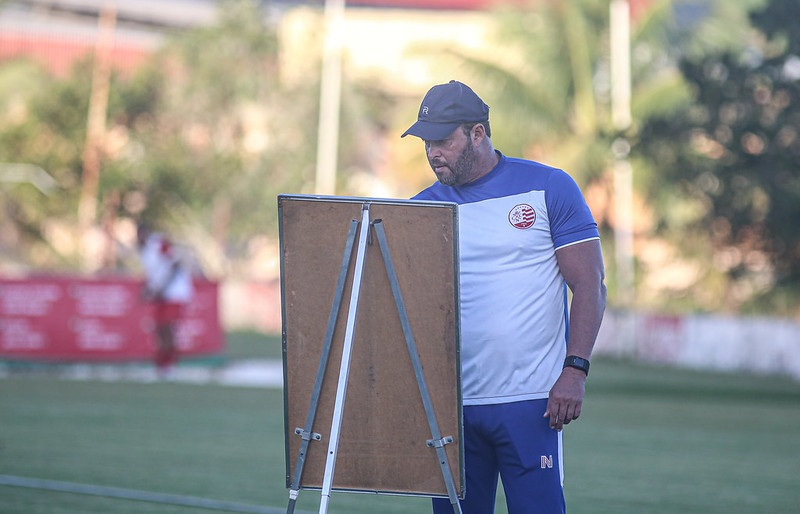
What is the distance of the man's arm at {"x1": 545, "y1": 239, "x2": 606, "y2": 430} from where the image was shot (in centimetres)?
548

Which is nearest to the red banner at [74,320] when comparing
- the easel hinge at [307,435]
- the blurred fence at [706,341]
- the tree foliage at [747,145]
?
the tree foliage at [747,145]

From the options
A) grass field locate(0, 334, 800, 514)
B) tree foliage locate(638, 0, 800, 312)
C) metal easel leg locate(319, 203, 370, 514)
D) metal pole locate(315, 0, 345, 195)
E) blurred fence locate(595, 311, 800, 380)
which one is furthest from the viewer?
metal pole locate(315, 0, 345, 195)

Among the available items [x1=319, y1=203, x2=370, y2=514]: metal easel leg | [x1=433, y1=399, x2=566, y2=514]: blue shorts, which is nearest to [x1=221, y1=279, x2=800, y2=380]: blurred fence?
[x1=433, y1=399, x2=566, y2=514]: blue shorts

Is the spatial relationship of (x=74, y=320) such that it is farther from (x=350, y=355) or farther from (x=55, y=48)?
(x=55, y=48)

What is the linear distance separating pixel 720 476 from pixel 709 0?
1855 inches

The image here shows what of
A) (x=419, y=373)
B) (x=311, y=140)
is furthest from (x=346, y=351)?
(x=311, y=140)

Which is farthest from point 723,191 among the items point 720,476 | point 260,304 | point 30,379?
point 260,304

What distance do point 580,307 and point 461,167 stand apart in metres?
0.64

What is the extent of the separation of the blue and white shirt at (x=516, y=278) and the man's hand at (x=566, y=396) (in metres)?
0.11

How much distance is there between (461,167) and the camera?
221 inches

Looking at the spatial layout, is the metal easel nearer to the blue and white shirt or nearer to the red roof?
the blue and white shirt

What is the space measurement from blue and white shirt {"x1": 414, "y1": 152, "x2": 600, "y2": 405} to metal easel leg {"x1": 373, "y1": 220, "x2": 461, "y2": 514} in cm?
21

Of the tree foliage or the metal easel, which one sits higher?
the tree foliage

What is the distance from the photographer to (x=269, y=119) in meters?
52.9
